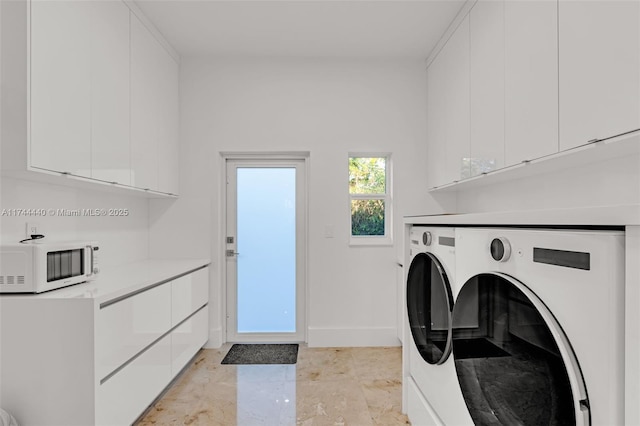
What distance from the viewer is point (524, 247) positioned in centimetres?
103

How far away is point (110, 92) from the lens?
2.22 metres

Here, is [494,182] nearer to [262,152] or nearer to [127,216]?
[262,152]

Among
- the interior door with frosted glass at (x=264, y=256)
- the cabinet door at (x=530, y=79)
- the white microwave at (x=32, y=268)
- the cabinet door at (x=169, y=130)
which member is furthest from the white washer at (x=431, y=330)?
the cabinet door at (x=169, y=130)

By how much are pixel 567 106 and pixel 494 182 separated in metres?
1.15

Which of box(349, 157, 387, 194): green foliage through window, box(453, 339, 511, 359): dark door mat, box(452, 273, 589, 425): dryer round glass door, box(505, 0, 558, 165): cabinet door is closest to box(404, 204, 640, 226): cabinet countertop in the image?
box(452, 273, 589, 425): dryer round glass door

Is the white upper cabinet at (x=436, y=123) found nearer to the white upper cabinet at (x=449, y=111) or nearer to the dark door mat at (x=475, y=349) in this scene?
the white upper cabinet at (x=449, y=111)

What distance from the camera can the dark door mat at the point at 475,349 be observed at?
118 centimetres

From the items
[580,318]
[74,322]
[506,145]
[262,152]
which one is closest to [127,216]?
[262,152]

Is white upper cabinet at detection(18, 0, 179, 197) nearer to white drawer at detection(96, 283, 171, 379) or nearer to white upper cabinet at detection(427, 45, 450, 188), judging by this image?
white drawer at detection(96, 283, 171, 379)

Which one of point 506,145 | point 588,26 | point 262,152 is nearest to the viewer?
point 588,26

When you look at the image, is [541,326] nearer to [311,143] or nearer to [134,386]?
[134,386]

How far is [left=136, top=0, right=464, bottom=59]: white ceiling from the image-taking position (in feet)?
8.33

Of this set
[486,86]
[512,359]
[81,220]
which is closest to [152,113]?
[81,220]

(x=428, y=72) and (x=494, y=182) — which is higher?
(x=428, y=72)
